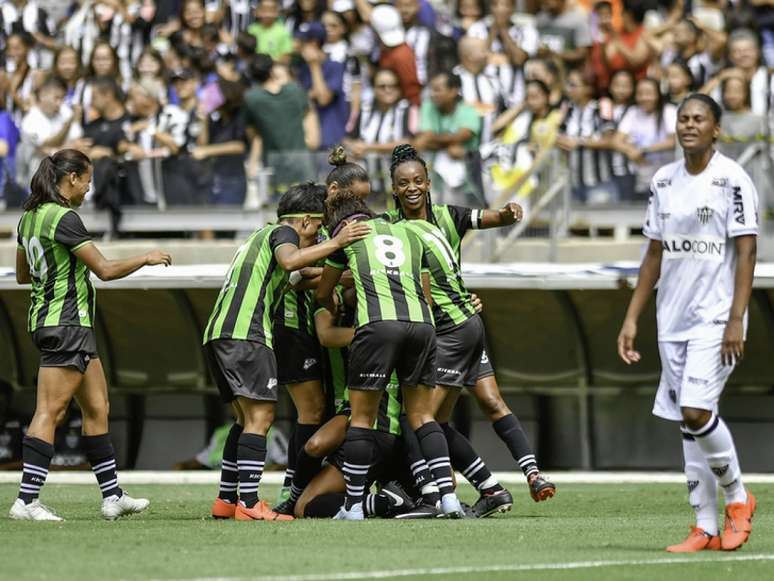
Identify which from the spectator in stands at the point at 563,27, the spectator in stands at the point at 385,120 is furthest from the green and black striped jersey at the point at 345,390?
the spectator in stands at the point at 563,27

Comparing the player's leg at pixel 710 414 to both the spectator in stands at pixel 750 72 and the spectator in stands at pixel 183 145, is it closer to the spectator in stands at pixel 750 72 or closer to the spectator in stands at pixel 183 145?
the spectator in stands at pixel 750 72

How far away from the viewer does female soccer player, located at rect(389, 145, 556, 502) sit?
10281mm

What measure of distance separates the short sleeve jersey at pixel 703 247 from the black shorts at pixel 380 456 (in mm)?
2634

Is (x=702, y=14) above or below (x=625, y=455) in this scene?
above

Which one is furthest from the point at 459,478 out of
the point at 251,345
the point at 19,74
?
the point at 19,74

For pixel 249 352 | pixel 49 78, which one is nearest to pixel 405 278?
pixel 249 352

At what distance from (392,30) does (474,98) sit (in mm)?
1504

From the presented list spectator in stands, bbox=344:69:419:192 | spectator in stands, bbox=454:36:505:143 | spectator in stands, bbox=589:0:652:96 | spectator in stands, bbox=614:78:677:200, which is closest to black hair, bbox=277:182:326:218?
spectator in stands, bbox=614:78:677:200

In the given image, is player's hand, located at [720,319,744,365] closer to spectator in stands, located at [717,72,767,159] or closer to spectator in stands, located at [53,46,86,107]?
spectator in stands, located at [717,72,767,159]

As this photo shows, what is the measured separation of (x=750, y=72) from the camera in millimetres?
15555

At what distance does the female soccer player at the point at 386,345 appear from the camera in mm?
9625

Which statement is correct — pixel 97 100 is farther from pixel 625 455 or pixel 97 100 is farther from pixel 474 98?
pixel 625 455

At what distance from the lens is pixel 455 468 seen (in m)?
10.8

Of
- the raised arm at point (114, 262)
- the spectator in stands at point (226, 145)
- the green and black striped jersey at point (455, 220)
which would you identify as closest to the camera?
the raised arm at point (114, 262)
